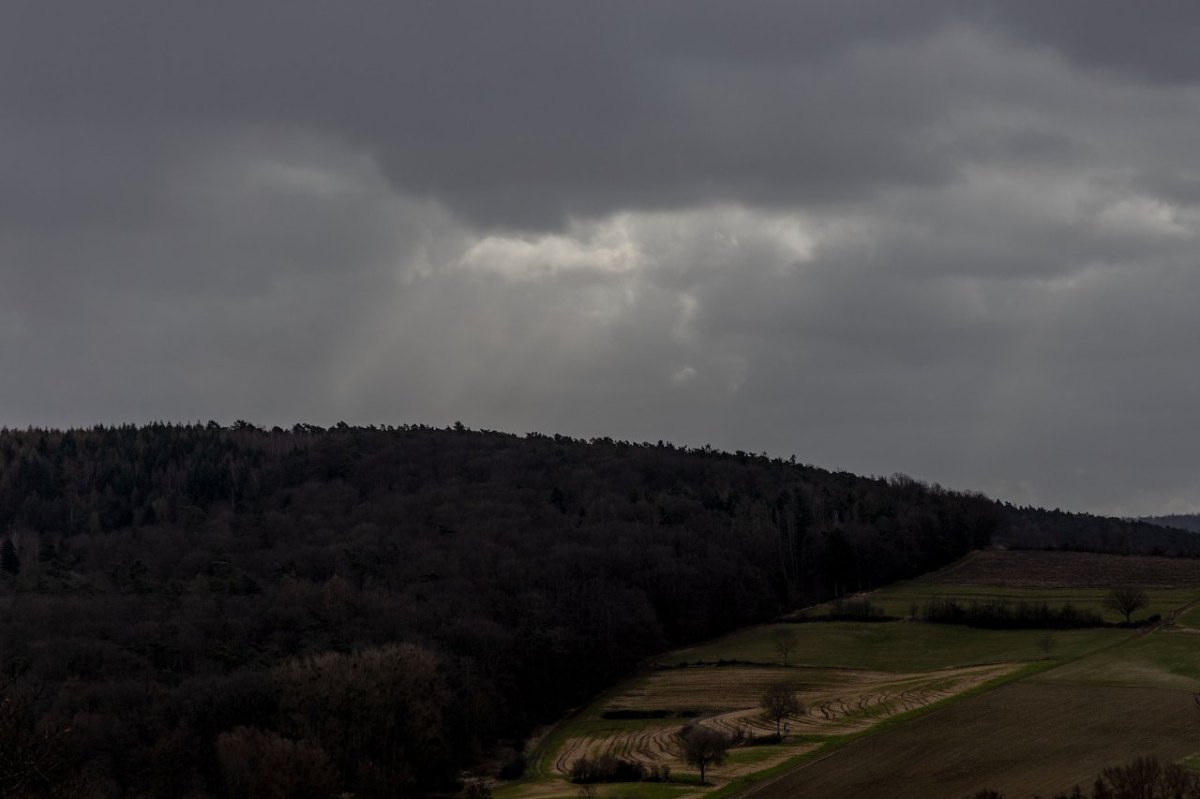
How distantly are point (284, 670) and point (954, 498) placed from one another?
129 m

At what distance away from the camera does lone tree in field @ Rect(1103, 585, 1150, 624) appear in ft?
393

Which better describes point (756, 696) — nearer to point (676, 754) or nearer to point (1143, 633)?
point (676, 754)

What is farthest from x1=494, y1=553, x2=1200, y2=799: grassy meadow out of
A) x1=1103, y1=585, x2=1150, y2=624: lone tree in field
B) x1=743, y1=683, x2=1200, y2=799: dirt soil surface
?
x1=1103, y1=585, x2=1150, y2=624: lone tree in field

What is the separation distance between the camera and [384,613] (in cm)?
12538

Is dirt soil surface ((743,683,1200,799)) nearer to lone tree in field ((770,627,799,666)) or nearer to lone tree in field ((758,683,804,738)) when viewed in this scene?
lone tree in field ((758,683,804,738))

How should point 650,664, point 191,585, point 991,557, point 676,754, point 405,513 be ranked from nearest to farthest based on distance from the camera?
point 676,754, point 650,664, point 191,585, point 991,557, point 405,513

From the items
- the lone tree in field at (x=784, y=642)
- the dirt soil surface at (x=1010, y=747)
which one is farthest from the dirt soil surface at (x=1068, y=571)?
the dirt soil surface at (x=1010, y=747)

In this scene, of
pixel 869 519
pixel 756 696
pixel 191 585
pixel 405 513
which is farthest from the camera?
pixel 405 513

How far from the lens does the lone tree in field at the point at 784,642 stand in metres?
122

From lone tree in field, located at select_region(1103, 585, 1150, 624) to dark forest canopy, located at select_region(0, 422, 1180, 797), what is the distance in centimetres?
4325

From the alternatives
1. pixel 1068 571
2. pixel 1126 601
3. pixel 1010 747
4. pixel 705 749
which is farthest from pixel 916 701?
pixel 1068 571

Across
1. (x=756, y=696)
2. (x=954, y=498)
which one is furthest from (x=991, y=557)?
(x=756, y=696)

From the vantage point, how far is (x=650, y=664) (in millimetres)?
132500

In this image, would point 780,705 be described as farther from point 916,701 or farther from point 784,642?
point 784,642
